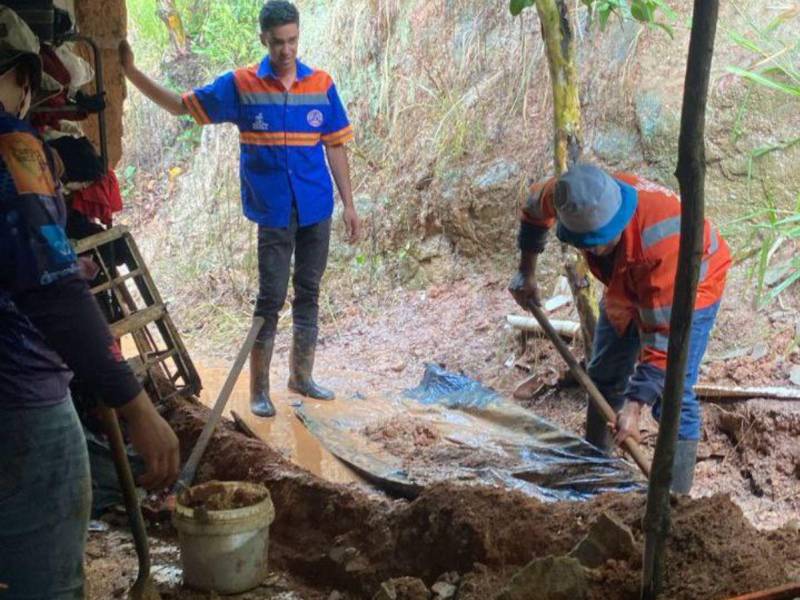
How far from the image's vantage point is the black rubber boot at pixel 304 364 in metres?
5.68

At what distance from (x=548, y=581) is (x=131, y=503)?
1296mm

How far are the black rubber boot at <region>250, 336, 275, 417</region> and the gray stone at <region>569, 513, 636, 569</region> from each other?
3007 mm

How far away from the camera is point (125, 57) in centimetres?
480

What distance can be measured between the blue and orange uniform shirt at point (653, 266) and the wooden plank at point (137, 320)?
2.01 meters

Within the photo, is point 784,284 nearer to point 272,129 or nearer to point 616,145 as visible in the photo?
point 616,145

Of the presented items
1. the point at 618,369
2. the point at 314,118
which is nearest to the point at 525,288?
the point at 618,369

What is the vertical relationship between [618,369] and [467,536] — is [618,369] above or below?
above

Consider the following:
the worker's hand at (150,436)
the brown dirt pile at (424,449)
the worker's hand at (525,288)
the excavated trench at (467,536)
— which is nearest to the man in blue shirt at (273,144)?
the brown dirt pile at (424,449)

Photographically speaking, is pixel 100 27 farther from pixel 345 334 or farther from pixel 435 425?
pixel 345 334

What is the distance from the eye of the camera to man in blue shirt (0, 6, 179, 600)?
6.22ft

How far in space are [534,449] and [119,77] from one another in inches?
117

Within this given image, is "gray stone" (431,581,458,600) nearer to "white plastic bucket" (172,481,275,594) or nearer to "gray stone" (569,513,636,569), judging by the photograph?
"gray stone" (569,513,636,569)

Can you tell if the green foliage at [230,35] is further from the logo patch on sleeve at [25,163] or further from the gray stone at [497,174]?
the logo patch on sleeve at [25,163]

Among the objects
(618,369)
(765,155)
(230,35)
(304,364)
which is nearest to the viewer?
(618,369)
